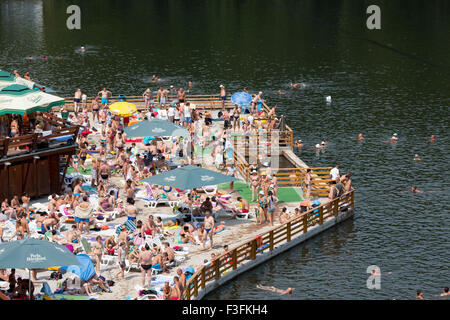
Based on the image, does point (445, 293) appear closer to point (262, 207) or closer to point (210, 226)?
point (262, 207)

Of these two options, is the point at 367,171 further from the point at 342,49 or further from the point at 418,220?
the point at 342,49

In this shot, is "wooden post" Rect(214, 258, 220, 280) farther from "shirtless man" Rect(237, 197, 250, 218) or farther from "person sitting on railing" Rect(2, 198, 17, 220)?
"person sitting on railing" Rect(2, 198, 17, 220)

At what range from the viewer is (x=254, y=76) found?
8069cm

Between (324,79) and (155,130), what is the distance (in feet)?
123

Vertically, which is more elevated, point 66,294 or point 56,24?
point 56,24

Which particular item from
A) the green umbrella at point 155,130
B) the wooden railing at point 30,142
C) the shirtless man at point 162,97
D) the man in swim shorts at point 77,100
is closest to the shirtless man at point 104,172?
the wooden railing at point 30,142

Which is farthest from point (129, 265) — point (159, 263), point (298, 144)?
point (298, 144)

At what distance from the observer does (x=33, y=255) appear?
27.4 metres

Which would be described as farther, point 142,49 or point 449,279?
point 142,49

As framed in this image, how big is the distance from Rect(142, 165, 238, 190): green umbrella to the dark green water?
5025 mm

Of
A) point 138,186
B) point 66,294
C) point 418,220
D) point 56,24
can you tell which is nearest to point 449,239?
point 418,220

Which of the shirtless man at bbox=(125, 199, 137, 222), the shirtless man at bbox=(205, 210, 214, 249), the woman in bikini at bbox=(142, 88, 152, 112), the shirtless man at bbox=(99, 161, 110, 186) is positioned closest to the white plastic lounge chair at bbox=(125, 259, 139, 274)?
the shirtless man at bbox=(205, 210, 214, 249)

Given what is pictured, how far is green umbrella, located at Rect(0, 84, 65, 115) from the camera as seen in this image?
39.2 metres
